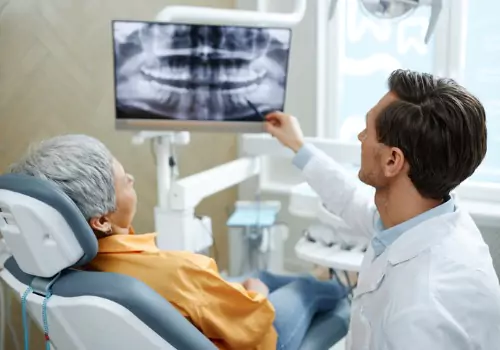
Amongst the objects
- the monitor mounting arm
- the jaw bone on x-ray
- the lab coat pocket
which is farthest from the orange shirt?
the jaw bone on x-ray

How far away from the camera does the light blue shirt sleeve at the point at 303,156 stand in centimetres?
181

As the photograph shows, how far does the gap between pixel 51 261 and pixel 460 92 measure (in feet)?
2.88

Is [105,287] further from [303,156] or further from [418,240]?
[303,156]

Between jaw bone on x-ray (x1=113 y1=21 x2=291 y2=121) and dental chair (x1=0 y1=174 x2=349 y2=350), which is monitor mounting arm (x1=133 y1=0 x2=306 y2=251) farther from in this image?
dental chair (x1=0 y1=174 x2=349 y2=350)

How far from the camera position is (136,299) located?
4.07 feet

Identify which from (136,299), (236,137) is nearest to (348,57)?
(236,137)

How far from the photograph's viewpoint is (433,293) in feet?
3.61

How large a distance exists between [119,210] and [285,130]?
62 centimetres

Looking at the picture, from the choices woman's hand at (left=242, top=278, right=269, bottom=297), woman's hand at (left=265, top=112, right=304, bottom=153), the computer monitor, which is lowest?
woman's hand at (left=242, top=278, right=269, bottom=297)

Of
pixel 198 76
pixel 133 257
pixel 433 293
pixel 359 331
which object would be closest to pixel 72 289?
pixel 133 257

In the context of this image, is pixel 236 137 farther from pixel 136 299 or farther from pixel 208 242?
pixel 136 299

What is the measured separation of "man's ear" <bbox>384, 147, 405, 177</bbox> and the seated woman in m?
0.49

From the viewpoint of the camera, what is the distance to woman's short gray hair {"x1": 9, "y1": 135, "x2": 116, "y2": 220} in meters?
1.33

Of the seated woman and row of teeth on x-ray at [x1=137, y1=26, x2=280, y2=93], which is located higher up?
row of teeth on x-ray at [x1=137, y1=26, x2=280, y2=93]
